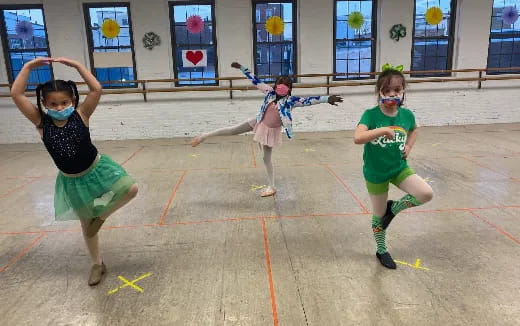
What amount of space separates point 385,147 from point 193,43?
303 inches

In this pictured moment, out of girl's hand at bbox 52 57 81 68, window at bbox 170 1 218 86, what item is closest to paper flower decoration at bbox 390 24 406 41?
window at bbox 170 1 218 86

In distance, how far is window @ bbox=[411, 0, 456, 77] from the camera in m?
9.04

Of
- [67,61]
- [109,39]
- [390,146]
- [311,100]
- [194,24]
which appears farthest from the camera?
[109,39]

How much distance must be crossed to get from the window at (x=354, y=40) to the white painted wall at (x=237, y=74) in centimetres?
23

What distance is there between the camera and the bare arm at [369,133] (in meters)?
2.09

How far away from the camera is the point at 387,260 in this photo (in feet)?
8.57

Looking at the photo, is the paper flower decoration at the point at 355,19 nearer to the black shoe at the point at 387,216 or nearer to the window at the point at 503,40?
the window at the point at 503,40

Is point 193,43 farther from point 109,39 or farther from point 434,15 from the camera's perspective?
point 434,15

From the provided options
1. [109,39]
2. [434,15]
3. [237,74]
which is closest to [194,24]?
[237,74]

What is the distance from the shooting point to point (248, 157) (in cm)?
648

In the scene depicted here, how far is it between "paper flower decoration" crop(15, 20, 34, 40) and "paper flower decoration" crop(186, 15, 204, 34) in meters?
3.93

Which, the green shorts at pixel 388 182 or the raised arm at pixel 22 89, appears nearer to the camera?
the raised arm at pixel 22 89

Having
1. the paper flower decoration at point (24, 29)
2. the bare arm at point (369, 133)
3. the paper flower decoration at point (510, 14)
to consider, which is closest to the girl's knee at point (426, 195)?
the bare arm at point (369, 133)

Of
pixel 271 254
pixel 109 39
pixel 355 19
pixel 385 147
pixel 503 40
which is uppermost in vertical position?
pixel 355 19
